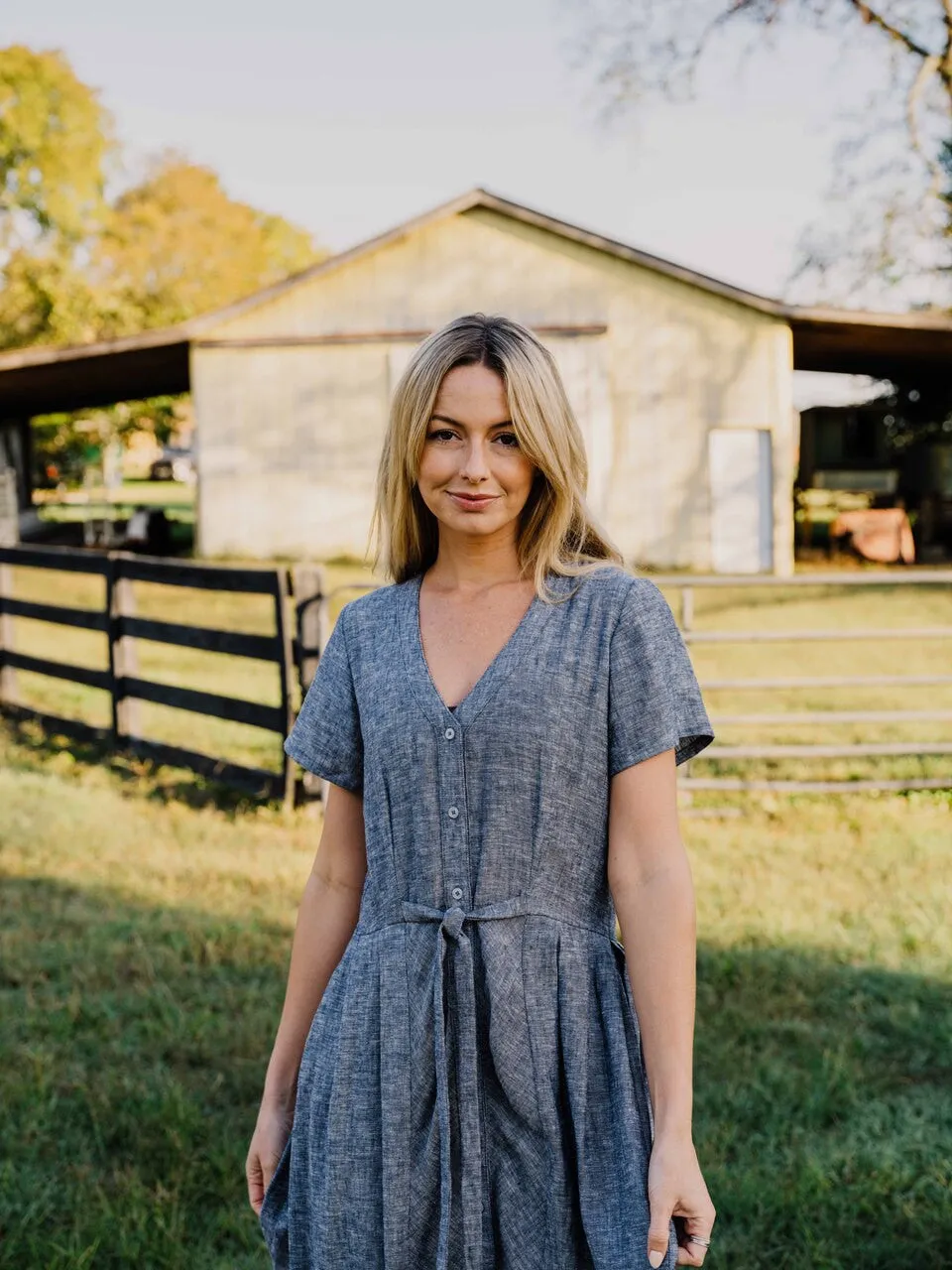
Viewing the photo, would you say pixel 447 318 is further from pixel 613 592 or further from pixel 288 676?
pixel 613 592

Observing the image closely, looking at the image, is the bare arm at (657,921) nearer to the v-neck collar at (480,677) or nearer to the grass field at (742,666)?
the v-neck collar at (480,677)

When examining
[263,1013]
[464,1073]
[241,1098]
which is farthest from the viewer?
[263,1013]

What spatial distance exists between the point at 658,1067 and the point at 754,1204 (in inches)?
76.2

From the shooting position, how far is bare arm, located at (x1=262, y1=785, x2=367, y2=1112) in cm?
196

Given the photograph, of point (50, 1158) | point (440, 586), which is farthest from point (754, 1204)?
point (440, 586)

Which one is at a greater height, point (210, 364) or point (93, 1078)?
point (210, 364)

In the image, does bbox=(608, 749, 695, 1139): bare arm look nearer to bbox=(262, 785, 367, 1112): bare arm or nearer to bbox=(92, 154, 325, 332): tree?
bbox=(262, 785, 367, 1112): bare arm

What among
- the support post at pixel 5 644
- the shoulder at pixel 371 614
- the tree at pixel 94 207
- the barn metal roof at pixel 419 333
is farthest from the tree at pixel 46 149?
the shoulder at pixel 371 614

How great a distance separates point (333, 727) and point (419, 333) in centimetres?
1797

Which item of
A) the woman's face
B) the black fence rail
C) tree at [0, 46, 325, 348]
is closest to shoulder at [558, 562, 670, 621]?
the woman's face

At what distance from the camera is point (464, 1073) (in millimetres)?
1708

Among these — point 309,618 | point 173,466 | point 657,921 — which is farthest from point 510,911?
point 173,466

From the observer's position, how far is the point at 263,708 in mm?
7047

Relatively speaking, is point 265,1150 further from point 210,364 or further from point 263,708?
point 210,364
